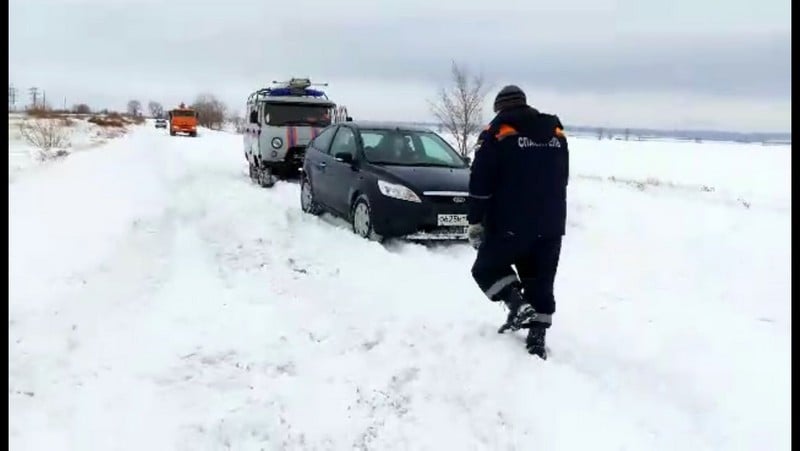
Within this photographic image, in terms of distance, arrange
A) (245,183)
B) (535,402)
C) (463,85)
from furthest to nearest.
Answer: (463,85) → (245,183) → (535,402)

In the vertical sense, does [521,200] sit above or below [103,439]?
above

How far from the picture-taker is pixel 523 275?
15.3 feet

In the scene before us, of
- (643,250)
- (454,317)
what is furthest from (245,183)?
(454,317)

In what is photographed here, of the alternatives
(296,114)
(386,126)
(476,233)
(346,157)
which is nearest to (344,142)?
(386,126)

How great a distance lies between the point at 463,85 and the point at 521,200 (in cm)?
1596

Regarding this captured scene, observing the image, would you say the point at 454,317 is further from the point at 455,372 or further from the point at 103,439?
the point at 103,439

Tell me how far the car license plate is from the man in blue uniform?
10.1 feet

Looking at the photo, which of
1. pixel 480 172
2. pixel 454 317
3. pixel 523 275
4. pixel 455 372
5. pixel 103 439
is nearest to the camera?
pixel 103 439

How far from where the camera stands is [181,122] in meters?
56.9

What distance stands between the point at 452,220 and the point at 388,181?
88 centimetres

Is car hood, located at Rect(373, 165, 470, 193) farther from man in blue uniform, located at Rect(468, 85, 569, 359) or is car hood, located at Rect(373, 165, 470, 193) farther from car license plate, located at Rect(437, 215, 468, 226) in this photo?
man in blue uniform, located at Rect(468, 85, 569, 359)

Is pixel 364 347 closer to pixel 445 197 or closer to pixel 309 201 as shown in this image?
pixel 445 197

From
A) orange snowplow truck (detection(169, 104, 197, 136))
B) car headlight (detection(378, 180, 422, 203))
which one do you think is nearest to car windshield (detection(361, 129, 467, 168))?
car headlight (detection(378, 180, 422, 203))

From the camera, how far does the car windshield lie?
8.78 meters
